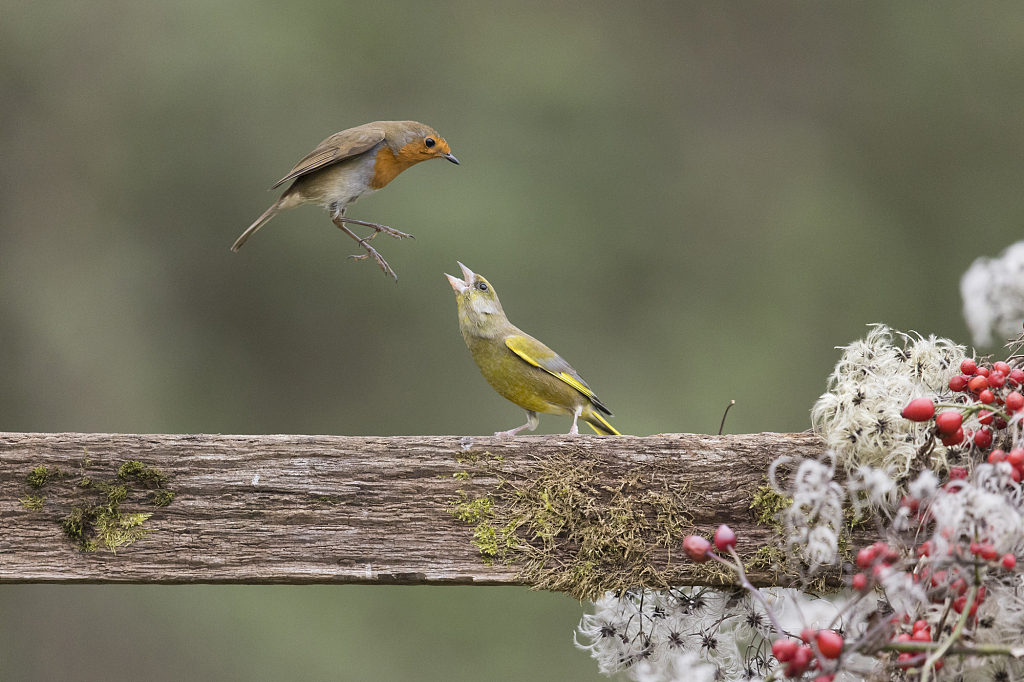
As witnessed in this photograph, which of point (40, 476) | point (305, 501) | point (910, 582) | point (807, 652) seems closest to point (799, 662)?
point (807, 652)

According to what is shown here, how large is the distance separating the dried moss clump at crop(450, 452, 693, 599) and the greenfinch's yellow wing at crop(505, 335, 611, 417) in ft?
1.04

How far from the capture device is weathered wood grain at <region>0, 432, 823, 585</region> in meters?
1.25

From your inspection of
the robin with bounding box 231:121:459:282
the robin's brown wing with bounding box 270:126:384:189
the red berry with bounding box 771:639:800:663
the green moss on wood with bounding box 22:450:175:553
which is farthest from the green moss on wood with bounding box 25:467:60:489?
the red berry with bounding box 771:639:800:663

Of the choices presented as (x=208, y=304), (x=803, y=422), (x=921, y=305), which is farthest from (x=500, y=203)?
(x=921, y=305)

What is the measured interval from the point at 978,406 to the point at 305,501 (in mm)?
885

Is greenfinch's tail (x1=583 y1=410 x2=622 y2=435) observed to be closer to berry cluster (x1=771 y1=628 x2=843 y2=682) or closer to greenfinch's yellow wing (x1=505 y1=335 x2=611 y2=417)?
greenfinch's yellow wing (x1=505 y1=335 x2=611 y2=417)

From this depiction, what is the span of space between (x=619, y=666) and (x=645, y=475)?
30cm

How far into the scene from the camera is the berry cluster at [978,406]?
1.12 m

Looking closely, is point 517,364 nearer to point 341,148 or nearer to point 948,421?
point 341,148

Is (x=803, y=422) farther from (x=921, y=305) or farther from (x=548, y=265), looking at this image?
(x=548, y=265)

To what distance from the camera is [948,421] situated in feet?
3.66

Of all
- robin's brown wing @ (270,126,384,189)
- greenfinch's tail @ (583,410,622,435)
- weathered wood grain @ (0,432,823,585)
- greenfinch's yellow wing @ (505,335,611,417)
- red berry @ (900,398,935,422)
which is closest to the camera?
red berry @ (900,398,935,422)

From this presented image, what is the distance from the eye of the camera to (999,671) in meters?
1.14

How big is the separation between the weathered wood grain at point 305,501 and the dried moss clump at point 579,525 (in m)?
0.02
